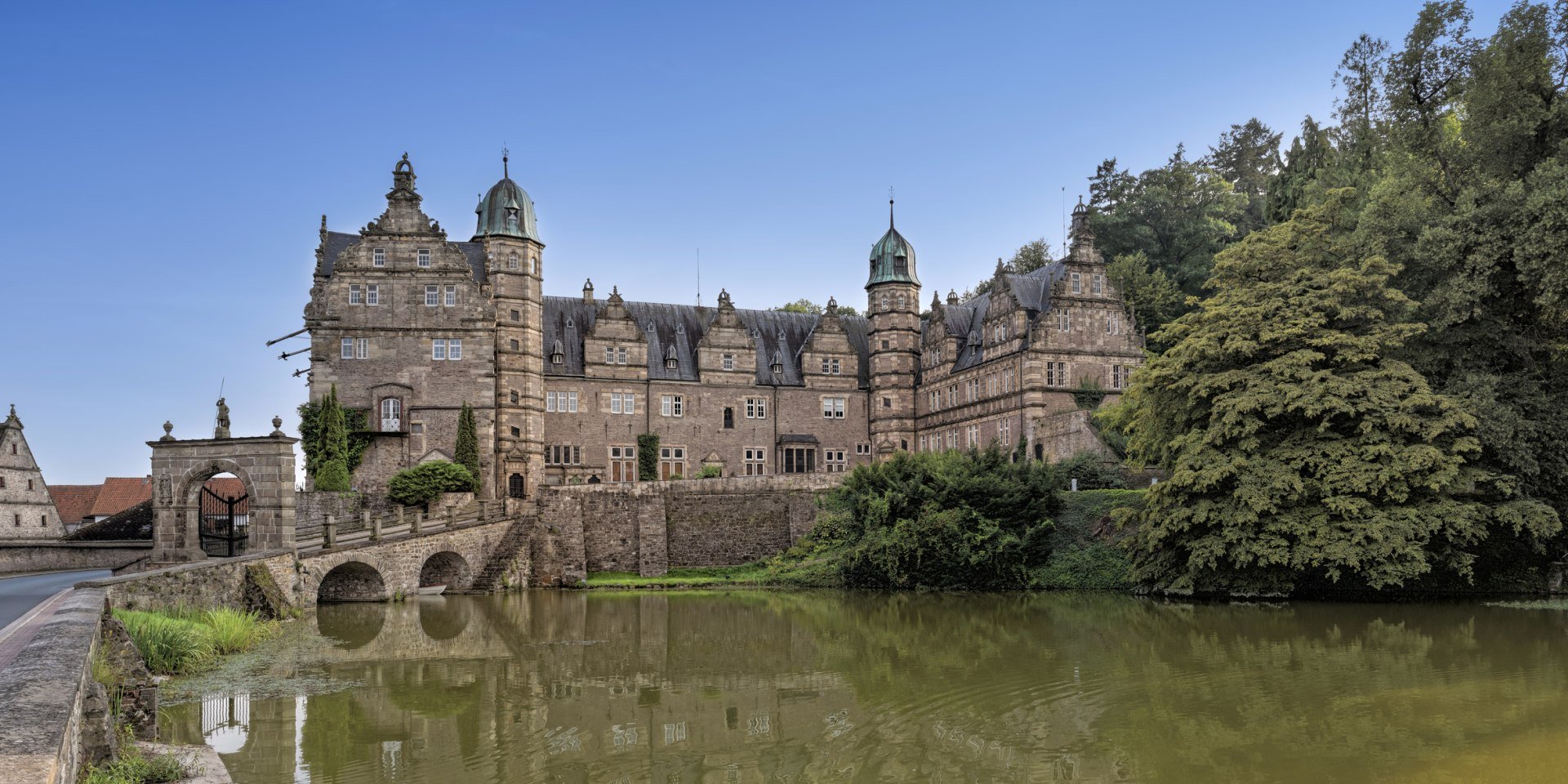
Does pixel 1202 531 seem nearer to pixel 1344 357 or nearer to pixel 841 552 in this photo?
pixel 1344 357

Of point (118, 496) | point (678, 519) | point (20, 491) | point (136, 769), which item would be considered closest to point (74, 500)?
point (118, 496)

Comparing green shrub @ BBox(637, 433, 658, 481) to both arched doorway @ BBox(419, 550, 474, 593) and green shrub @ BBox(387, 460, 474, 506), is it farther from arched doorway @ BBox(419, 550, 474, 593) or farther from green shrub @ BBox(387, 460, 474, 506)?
arched doorway @ BBox(419, 550, 474, 593)

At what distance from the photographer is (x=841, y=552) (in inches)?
1298

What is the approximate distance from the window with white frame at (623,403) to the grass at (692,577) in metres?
10.8

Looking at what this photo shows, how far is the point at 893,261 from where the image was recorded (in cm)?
4756

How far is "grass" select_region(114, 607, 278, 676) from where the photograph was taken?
14352 mm

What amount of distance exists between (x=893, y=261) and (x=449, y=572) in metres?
23.4

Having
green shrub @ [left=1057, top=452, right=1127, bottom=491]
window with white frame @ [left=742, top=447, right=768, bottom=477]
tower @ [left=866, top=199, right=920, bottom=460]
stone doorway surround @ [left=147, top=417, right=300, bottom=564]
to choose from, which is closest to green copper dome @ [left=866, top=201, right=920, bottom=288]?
tower @ [left=866, top=199, right=920, bottom=460]

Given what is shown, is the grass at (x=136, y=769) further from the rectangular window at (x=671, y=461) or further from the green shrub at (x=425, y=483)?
the rectangular window at (x=671, y=461)

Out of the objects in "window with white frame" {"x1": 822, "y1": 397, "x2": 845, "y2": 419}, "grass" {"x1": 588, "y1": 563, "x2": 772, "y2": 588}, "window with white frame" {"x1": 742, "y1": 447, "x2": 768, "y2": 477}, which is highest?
"window with white frame" {"x1": 822, "y1": 397, "x2": 845, "y2": 419}

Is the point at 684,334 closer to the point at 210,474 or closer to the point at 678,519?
the point at 678,519

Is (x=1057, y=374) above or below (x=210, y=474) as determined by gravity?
above

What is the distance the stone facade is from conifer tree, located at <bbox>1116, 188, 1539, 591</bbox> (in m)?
30.5

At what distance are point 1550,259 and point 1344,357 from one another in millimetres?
4272
